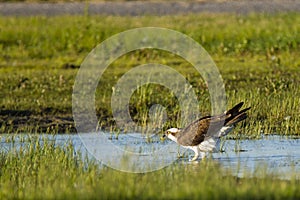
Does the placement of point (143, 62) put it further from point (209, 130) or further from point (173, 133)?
point (209, 130)

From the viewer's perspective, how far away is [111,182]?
6.78 meters

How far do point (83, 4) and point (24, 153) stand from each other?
19119 millimetres

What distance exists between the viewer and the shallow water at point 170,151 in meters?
8.46

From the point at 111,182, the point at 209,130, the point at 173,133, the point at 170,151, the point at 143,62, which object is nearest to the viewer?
the point at 111,182

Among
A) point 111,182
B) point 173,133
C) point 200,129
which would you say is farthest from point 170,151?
point 111,182

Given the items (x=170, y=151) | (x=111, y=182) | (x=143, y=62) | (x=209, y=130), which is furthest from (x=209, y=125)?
(x=143, y=62)

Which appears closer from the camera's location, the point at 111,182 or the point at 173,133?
the point at 111,182

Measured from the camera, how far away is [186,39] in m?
17.9

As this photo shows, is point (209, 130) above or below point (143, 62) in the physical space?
below

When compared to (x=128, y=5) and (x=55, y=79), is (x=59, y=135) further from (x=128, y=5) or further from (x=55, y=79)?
(x=128, y=5)

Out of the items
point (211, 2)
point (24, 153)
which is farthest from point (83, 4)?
point (24, 153)

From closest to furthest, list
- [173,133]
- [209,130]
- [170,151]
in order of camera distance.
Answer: [209,130] → [173,133] → [170,151]

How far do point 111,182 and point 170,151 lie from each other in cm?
326

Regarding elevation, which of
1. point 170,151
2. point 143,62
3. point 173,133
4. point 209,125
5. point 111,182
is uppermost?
point 143,62
